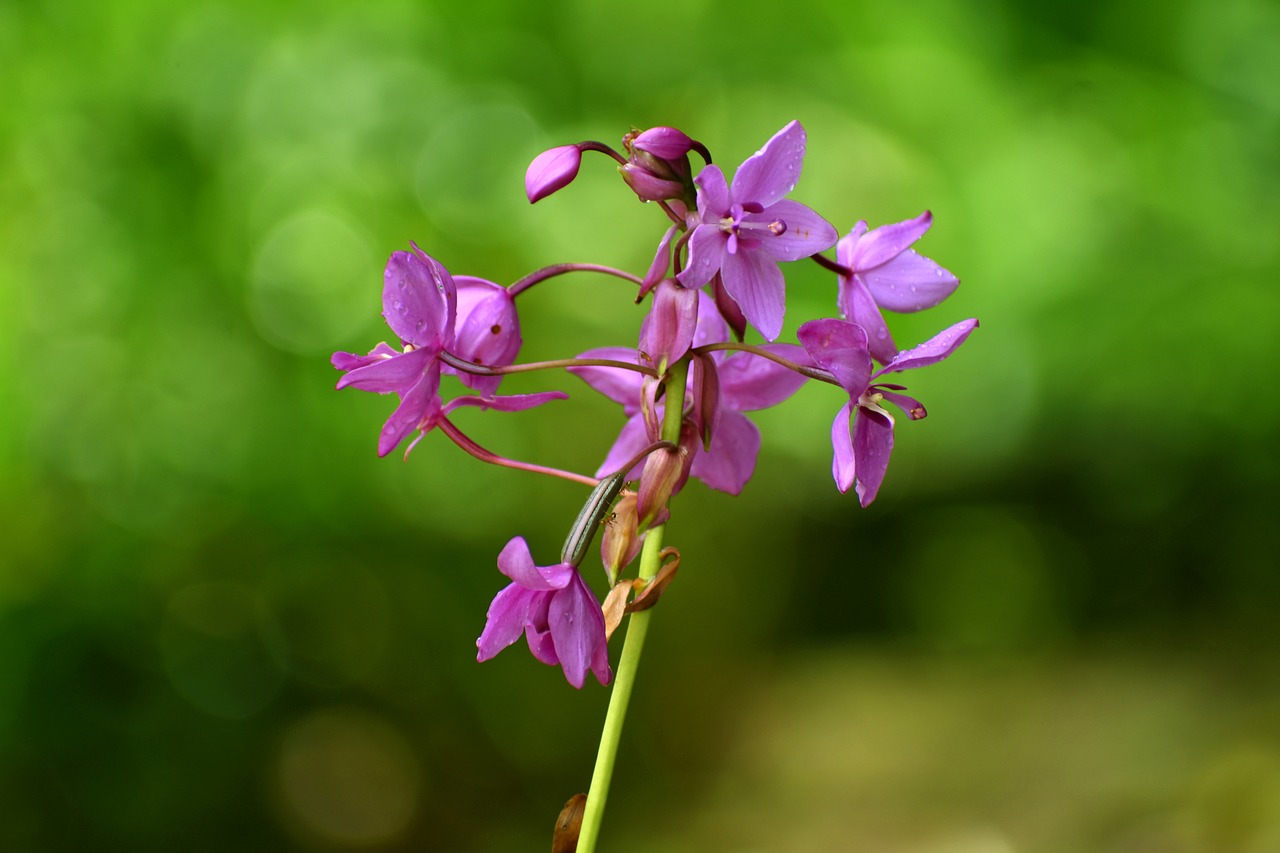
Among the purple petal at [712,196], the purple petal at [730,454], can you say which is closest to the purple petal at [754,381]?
the purple petal at [730,454]

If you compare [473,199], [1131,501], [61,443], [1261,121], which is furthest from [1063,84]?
[61,443]

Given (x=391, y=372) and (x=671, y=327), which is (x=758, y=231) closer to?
(x=671, y=327)

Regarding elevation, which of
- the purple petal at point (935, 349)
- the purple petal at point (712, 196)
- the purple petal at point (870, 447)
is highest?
the purple petal at point (712, 196)

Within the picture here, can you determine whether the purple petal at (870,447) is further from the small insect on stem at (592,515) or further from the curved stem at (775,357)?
the small insect on stem at (592,515)

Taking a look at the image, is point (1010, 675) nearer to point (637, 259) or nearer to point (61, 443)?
point (637, 259)

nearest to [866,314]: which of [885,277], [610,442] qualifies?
[885,277]

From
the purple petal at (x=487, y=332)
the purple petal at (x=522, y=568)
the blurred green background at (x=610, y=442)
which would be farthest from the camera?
the blurred green background at (x=610, y=442)

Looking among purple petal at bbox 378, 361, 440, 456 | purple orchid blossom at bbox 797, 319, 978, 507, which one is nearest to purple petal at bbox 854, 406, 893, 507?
purple orchid blossom at bbox 797, 319, 978, 507
